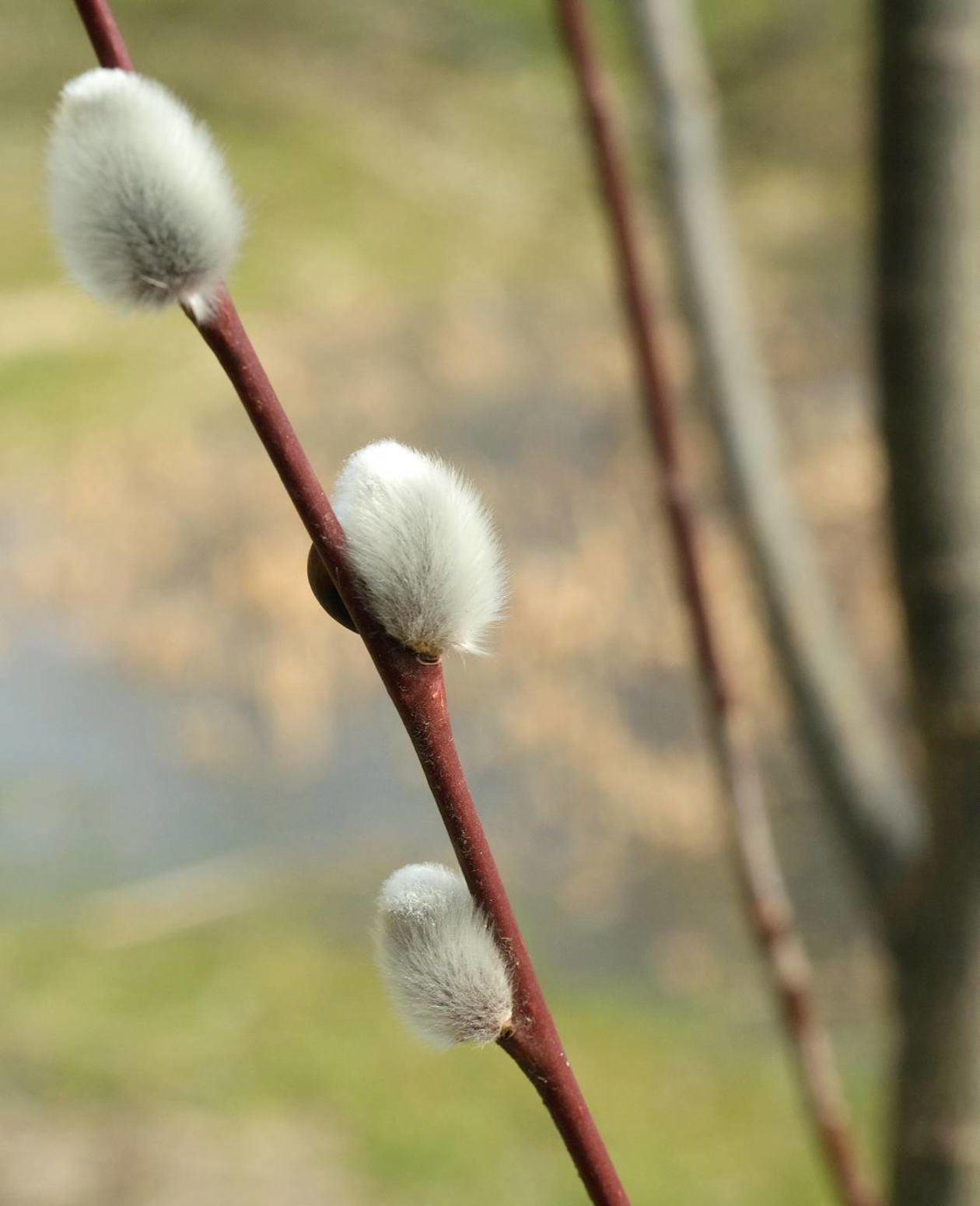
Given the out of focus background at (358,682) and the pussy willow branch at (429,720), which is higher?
the out of focus background at (358,682)

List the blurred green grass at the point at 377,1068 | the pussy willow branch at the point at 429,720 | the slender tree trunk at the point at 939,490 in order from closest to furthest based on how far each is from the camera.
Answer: the pussy willow branch at the point at 429,720 < the slender tree trunk at the point at 939,490 < the blurred green grass at the point at 377,1068

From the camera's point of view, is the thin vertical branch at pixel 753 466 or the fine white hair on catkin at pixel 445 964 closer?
the fine white hair on catkin at pixel 445 964

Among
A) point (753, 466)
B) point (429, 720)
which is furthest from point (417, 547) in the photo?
point (753, 466)

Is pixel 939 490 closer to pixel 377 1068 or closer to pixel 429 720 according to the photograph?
pixel 429 720

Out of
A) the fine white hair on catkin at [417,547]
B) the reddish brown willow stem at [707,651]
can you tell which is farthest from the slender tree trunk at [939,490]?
the fine white hair on catkin at [417,547]

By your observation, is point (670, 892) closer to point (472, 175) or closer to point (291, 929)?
point (291, 929)

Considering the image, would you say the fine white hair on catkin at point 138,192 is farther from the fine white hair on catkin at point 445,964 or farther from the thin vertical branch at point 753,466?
the thin vertical branch at point 753,466

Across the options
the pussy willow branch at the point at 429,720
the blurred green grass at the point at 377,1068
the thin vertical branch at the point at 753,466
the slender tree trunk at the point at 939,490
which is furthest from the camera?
the blurred green grass at the point at 377,1068
